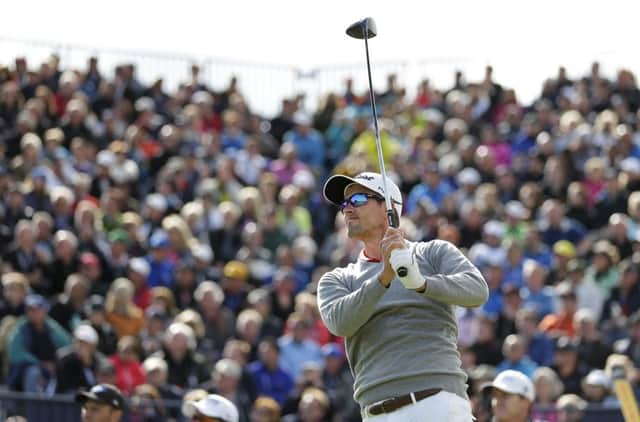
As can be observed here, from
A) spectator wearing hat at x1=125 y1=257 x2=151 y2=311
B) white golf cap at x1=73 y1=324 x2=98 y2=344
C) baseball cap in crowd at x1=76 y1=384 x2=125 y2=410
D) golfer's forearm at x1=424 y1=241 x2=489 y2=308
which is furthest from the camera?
spectator wearing hat at x1=125 y1=257 x2=151 y2=311

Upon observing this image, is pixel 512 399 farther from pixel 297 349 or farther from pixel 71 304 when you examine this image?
pixel 71 304

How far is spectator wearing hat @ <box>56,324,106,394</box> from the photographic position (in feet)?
44.3

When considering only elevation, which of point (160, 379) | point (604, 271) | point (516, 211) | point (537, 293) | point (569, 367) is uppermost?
point (516, 211)

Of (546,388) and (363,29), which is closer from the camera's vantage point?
(363,29)

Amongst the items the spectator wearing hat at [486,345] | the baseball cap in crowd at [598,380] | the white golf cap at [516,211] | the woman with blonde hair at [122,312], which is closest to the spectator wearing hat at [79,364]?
the woman with blonde hair at [122,312]

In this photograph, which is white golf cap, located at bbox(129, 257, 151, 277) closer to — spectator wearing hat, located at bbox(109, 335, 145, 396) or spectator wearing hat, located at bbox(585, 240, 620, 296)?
spectator wearing hat, located at bbox(109, 335, 145, 396)

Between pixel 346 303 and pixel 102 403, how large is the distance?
339cm

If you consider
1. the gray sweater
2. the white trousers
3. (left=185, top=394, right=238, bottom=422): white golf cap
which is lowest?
the white trousers

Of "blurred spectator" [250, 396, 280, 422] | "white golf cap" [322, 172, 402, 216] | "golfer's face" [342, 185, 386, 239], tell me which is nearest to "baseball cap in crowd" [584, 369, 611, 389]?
"blurred spectator" [250, 396, 280, 422]

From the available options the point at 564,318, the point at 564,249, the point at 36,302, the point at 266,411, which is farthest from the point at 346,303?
the point at 564,249

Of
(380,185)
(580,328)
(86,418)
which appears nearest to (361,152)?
(580,328)

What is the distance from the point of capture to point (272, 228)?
18.4 metres

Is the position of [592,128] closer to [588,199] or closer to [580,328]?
[588,199]

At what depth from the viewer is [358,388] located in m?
7.12
